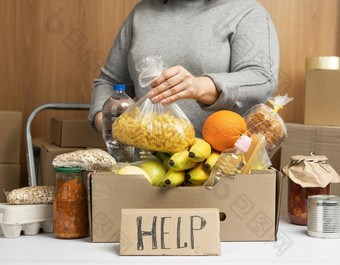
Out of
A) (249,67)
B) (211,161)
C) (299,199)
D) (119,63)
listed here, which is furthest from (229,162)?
(119,63)

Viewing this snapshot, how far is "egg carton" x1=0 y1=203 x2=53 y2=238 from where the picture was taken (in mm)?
899

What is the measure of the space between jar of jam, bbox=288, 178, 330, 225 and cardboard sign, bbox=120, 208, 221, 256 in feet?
0.96

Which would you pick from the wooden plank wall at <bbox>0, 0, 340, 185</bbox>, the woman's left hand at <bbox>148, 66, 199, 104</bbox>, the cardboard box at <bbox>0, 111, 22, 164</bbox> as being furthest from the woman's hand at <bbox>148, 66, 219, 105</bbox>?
the wooden plank wall at <bbox>0, 0, 340, 185</bbox>

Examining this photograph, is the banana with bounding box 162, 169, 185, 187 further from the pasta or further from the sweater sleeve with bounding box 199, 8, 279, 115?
the sweater sleeve with bounding box 199, 8, 279, 115

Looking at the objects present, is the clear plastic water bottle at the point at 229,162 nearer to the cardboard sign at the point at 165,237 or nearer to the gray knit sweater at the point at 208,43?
the cardboard sign at the point at 165,237

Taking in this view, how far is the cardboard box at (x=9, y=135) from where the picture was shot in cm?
163

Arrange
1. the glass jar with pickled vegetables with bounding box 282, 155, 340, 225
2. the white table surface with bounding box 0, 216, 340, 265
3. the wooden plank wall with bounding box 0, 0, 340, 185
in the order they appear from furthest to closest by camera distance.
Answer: the wooden plank wall with bounding box 0, 0, 340, 185 → the glass jar with pickled vegetables with bounding box 282, 155, 340, 225 → the white table surface with bounding box 0, 216, 340, 265

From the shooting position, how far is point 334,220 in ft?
3.01

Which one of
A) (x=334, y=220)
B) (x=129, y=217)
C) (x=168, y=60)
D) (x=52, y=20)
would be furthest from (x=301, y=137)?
A: (x=52, y=20)

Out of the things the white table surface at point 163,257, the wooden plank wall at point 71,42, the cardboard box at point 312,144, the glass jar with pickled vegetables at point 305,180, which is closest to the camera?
Answer: the white table surface at point 163,257

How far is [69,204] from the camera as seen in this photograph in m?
0.88

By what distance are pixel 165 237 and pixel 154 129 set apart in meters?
0.20

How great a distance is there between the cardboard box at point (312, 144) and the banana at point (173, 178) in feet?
2.94

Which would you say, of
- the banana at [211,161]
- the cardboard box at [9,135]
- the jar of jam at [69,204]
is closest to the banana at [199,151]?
the banana at [211,161]
